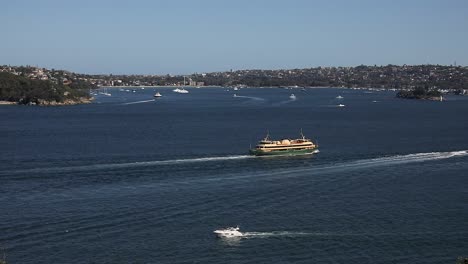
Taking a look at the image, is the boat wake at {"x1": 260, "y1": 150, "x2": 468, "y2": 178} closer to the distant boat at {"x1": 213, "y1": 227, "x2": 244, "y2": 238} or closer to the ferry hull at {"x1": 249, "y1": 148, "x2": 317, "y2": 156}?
the ferry hull at {"x1": 249, "y1": 148, "x2": 317, "y2": 156}

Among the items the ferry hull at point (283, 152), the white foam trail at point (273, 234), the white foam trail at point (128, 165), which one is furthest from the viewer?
the ferry hull at point (283, 152)

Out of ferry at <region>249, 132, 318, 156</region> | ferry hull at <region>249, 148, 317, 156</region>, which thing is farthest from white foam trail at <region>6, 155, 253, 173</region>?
ferry at <region>249, 132, 318, 156</region>

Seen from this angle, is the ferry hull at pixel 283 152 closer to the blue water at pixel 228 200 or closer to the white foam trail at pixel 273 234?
the blue water at pixel 228 200

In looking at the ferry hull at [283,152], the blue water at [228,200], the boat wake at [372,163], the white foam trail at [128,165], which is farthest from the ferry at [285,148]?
the boat wake at [372,163]

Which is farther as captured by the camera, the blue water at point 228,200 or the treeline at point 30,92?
the treeline at point 30,92

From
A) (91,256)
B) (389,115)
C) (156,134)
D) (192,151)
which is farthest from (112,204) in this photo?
(389,115)

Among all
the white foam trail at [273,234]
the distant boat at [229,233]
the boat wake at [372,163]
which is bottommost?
the white foam trail at [273,234]

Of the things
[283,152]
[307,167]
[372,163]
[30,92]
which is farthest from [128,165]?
[30,92]

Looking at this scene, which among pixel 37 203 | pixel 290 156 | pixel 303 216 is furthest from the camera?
pixel 290 156

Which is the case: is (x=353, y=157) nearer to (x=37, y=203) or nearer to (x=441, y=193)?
(x=441, y=193)
